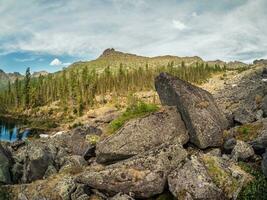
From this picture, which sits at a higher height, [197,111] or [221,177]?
[197,111]

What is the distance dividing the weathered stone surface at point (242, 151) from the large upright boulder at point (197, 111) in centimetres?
218

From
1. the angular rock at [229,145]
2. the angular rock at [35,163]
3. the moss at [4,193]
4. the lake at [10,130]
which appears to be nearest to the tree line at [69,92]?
the lake at [10,130]

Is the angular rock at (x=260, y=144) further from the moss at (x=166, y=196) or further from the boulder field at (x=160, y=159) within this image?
the moss at (x=166, y=196)

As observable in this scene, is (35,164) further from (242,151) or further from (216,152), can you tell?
(242,151)

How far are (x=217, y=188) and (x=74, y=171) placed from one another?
1011 cm

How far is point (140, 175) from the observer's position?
65.4ft

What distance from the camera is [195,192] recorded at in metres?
18.4

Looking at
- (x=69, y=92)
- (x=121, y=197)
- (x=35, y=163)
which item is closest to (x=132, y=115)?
(x=35, y=163)

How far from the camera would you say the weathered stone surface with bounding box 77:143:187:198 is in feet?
64.8

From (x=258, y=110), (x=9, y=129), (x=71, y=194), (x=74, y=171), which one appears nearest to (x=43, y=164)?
(x=74, y=171)

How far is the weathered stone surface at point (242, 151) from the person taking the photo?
22.4m

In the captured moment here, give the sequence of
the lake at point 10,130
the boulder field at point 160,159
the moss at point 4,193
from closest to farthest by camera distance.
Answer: the boulder field at point 160,159, the moss at point 4,193, the lake at point 10,130

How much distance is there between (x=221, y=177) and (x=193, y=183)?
70.4 inches

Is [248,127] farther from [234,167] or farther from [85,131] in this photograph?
[85,131]
